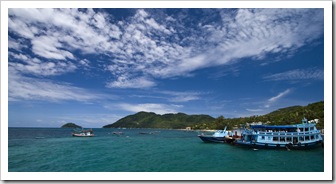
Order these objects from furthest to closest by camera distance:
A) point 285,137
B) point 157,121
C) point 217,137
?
1. point 157,121
2. point 217,137
3. point 285,137

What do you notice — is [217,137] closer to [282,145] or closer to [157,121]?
[282,145]

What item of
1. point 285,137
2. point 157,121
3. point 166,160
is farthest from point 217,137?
point 157,121

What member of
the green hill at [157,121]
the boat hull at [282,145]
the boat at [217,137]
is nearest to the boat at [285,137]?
the boat hull at [282,145]

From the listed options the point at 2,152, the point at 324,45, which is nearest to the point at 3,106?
the point at 2,152

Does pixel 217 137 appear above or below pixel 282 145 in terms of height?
below

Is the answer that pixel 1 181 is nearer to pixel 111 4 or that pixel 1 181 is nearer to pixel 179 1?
pixel 111 4

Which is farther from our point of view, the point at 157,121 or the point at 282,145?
the point at 157,121

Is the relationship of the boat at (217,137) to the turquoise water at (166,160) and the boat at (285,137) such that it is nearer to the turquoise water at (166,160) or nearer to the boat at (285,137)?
the boat at (285,137)

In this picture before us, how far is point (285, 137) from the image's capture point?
12844 mm

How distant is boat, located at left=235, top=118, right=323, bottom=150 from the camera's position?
1265 cm

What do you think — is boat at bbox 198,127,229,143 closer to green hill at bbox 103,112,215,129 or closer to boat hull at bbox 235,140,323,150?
boat hull at bbox 235,140,323,150

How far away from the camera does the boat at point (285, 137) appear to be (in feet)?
41.5

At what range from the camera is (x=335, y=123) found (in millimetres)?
5805

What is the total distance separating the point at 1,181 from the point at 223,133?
55.2ft
